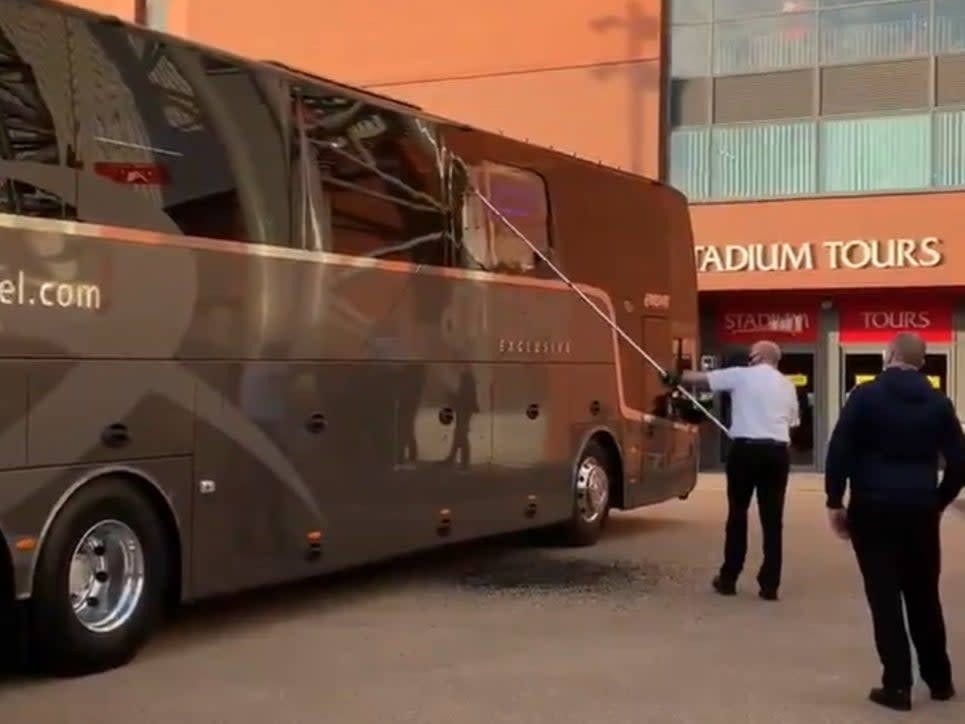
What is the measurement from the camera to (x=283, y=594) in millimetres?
10758

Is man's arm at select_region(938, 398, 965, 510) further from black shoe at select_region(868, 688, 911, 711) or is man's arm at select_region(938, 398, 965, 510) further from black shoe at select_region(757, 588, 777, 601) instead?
black shoe at select_region(757, 588, 777, 601)

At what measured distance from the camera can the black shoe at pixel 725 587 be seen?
10.8m

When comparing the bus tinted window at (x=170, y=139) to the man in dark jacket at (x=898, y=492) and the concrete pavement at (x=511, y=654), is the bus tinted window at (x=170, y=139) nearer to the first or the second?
the concrete pavement at (x=511, y=654)

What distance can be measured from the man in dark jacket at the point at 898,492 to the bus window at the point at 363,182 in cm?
379

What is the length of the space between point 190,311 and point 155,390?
0.52 m

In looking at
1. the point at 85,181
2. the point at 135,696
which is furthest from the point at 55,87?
the point at 135,696

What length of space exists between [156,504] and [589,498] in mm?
5841

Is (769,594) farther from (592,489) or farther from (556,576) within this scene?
(592,489)

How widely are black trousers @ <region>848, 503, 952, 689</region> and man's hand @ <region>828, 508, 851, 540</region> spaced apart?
0.15ft

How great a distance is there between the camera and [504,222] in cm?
1195

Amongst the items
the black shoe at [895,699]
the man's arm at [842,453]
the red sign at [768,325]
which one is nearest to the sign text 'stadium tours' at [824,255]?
the red sign at [768,325]

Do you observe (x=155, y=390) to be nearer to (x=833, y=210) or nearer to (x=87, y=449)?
(x=87, y=449)

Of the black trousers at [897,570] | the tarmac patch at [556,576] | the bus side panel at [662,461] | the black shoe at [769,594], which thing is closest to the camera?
the black trousers at [897,570]

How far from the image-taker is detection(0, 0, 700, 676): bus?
7590 mm
